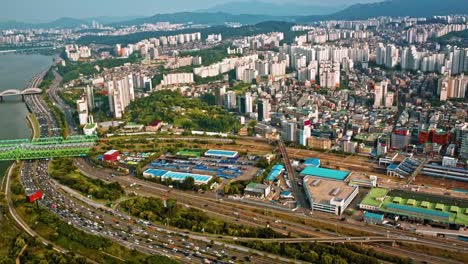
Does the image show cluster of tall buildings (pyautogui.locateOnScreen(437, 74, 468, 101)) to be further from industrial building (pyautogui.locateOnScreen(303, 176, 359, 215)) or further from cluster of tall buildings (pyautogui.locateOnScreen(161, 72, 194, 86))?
cluster of tall buildings (pyautogui.locateOnScreen(161, 72, 194, 86))

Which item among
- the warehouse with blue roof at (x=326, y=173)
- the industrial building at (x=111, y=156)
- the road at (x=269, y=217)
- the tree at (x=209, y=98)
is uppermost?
the tree at (x=209, y=98)

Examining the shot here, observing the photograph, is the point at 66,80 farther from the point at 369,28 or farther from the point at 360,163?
the point at 369,28

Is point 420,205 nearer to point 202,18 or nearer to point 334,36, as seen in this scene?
point 334,36

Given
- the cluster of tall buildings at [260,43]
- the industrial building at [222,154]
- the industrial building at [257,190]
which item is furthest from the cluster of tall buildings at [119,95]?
the cluster of tall buildings at [260,43]

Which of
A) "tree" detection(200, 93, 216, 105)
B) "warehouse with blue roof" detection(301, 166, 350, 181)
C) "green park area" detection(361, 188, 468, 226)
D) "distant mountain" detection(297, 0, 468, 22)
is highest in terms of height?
"distant mountain" detection(297, 0, 468, 22)

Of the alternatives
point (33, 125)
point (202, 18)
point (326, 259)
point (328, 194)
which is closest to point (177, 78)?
point (33, 125)

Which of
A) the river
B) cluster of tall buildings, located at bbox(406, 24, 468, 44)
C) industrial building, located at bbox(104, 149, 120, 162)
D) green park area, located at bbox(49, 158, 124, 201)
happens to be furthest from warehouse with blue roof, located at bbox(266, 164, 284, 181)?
cluster of tall buildings, located at bbox(406, 24, 468, 44)

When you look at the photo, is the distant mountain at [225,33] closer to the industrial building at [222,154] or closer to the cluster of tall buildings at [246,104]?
the cluster of tall buildings at [246,104]
